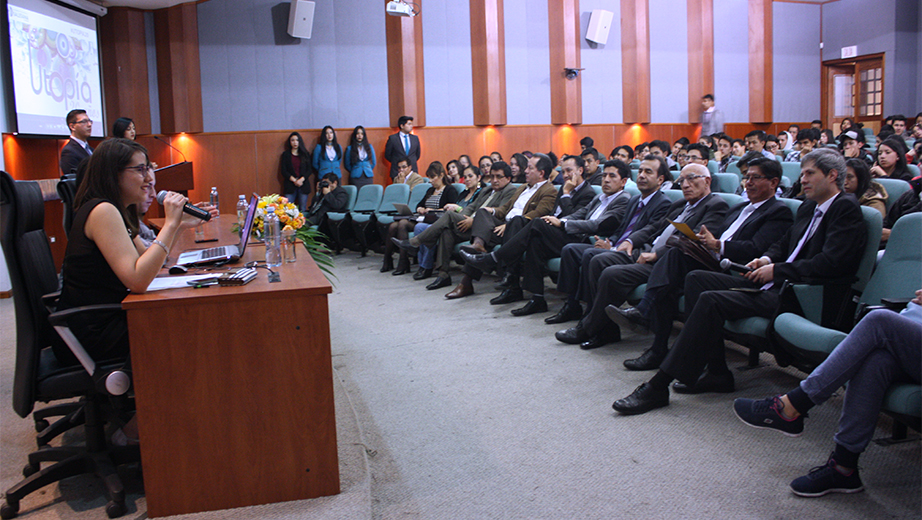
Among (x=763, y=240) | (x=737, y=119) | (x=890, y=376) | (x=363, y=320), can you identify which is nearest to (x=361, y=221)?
(x=363, y=320)

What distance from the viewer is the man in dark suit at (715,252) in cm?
307

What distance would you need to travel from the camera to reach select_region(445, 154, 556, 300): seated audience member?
5.04 metres

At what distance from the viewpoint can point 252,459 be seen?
6.34 feet

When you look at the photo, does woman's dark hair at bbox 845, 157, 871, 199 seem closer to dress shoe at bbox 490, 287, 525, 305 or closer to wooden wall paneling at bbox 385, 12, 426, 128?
dress shoe at bbox 490, 287, 525, 305

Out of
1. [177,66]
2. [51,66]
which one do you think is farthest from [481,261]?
[177,66]

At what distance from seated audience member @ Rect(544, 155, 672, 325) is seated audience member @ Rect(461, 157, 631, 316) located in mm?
124

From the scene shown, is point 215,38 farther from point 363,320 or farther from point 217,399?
point 217,399

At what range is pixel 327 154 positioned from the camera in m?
10.0

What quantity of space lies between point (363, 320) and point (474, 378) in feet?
5.00

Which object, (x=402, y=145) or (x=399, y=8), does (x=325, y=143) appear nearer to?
(x=402, y=145)

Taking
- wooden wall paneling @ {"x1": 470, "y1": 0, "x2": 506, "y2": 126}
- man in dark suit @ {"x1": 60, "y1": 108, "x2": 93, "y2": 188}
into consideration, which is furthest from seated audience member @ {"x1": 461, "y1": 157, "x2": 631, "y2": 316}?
wooden wall paneling @ {"x1": 470, "y1": 0, "x2": 506, "y2": 126}

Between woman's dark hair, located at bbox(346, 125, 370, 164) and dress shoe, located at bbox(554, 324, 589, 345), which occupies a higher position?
woman's dark hair, located at bbox(346, 125, 370, 164)

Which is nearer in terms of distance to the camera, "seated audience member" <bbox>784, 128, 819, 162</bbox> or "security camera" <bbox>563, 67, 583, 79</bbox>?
"seated audience member" <bbox>784, 128, 819, 162</bbox>

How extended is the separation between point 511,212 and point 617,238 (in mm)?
1399
